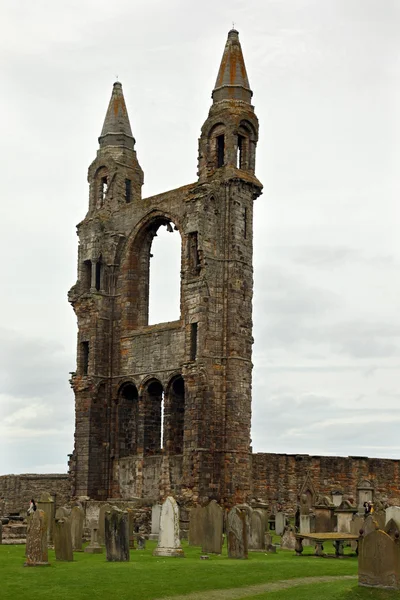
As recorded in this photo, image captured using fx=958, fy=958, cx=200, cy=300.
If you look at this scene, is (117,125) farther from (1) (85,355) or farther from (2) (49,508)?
(2) (49,508)

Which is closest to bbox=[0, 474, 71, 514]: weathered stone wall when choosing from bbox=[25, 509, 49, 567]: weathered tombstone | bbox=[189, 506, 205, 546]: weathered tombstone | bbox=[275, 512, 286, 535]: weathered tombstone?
bbox=[275, 512, 286, 535]: weathered tombstone

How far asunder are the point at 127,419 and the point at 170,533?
1684 cm

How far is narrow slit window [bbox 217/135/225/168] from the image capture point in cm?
3406

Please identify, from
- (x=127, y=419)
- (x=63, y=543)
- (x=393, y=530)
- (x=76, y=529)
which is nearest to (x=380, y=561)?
(x=393, y=530)

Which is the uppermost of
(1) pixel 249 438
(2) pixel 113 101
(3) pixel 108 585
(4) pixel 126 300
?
(2) pixel 113 101

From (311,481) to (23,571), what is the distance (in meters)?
17.7

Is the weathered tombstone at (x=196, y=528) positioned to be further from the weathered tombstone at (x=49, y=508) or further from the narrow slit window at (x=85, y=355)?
the narrow slit window at (x=85, y=355)

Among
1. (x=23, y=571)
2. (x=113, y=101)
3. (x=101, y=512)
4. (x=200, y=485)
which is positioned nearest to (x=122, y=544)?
(x=23, y=571)

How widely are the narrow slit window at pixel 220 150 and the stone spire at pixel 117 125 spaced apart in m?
5.73

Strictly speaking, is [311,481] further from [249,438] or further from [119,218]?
[119,218]

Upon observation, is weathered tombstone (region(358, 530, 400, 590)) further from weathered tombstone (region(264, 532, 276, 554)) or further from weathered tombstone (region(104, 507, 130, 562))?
weathered tombstone (region(264, 532, 276, 554))

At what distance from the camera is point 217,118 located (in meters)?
33.9

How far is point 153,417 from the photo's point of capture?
3472cm

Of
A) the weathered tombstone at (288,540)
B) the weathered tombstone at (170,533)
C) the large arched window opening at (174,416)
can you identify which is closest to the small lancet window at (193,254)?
the large arched window opening at (174,416)
